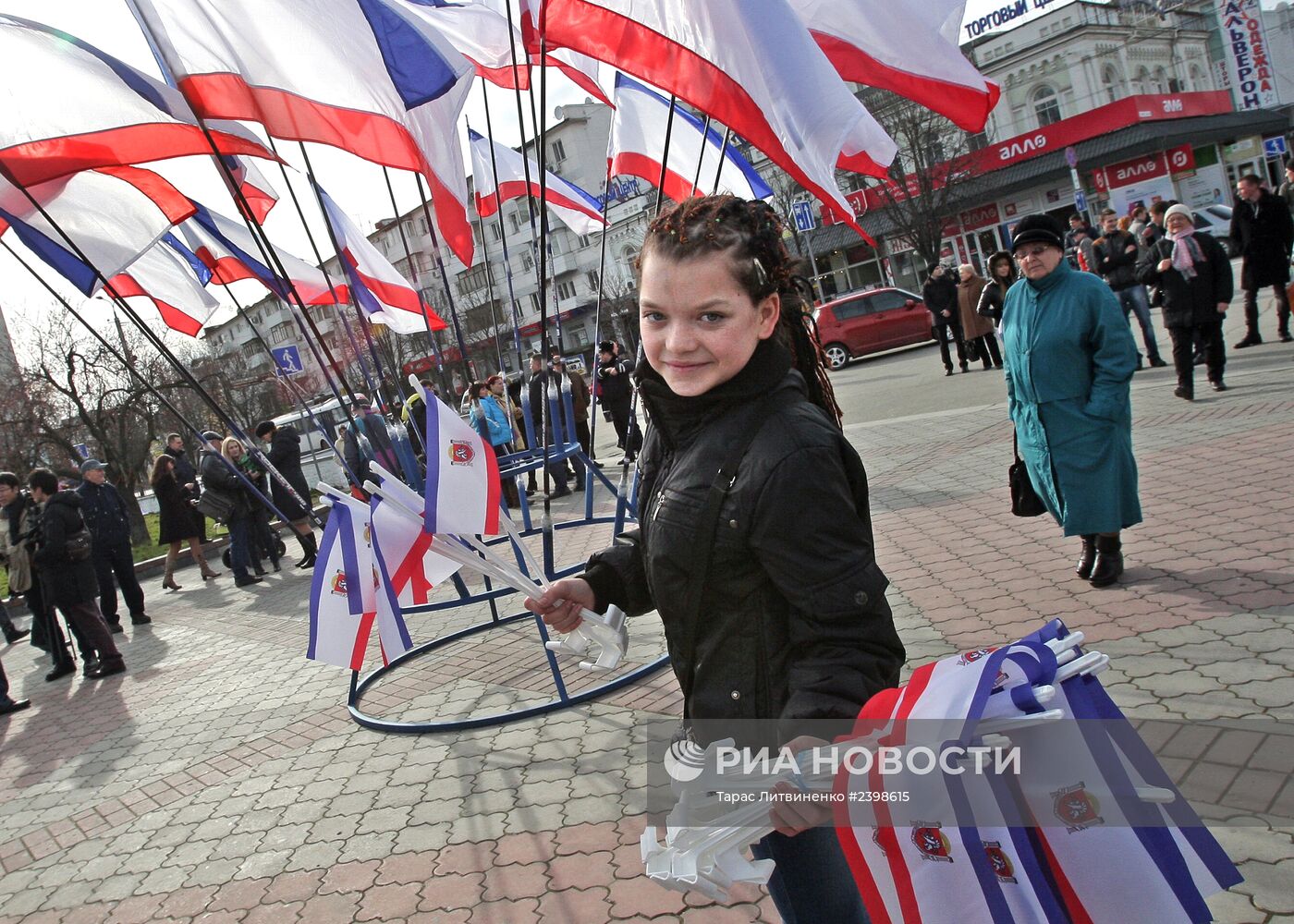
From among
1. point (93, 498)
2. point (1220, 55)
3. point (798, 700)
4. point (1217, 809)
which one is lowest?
point (1217, 809)

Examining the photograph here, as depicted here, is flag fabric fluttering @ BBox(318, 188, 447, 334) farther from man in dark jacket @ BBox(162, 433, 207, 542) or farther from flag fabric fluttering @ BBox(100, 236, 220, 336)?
man in dark jacket @ BBox(162, 433, 207, 542)

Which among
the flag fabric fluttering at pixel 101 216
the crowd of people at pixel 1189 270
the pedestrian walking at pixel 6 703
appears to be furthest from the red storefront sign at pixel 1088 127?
the flag fabric fluttering at pixel 101 216

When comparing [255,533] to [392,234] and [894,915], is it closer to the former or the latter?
[894,915]

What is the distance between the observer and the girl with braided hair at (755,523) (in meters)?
1.53

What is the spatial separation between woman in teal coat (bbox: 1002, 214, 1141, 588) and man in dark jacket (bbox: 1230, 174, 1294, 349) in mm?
7114

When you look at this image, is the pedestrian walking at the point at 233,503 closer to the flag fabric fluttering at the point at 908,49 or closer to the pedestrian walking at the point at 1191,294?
the flag fabric fluttering at the point at 908,49

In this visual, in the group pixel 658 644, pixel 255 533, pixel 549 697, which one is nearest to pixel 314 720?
pixel 549 697

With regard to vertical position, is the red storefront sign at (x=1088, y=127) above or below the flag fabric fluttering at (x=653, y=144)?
above

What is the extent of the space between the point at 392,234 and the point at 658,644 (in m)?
46.1

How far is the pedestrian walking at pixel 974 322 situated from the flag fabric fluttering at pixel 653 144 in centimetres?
817

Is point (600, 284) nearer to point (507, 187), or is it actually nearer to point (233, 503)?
point (507, 187)

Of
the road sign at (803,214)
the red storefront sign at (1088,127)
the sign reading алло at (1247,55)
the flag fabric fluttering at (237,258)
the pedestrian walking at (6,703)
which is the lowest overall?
the pedestrian walking at (6,703)

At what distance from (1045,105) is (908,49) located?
3905 cm

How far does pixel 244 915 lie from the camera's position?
3.54m
